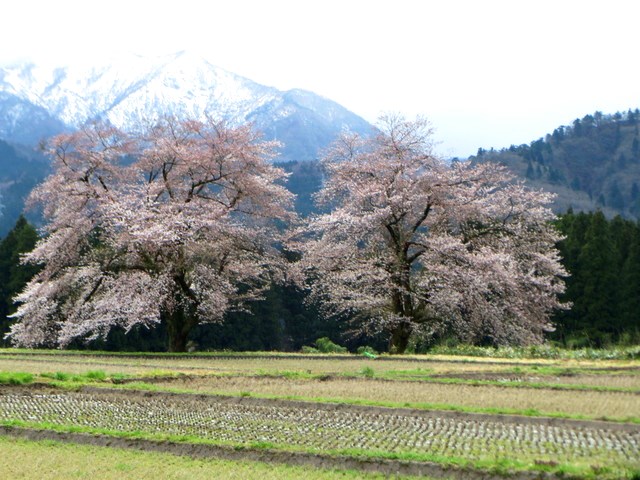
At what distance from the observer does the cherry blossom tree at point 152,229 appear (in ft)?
88.9

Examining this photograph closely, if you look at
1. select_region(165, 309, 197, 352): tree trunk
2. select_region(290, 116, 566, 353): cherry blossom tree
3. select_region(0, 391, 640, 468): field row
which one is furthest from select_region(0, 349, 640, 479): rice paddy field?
select_region(165, 309, 197, 352): tree trunk

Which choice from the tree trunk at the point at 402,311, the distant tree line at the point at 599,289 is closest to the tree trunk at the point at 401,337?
the tree trunk at the point at 402,311

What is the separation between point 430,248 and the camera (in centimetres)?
2709

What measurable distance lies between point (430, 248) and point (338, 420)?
15.8 metres

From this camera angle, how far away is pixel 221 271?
95.5ft

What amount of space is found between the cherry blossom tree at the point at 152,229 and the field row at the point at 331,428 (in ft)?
40.5

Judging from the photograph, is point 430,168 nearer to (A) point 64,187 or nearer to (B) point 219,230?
(B) point 219,230

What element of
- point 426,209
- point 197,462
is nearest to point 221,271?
point 426,209

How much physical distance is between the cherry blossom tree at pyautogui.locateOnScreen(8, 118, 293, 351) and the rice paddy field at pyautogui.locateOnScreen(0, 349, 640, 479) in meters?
7.34

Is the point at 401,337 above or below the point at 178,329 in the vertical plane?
above

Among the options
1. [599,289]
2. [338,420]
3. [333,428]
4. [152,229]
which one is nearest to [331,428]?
[333,428]

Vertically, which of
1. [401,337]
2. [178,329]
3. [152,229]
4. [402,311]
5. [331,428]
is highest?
[152,229]

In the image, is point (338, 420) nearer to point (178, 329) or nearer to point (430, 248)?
point (430, 248)

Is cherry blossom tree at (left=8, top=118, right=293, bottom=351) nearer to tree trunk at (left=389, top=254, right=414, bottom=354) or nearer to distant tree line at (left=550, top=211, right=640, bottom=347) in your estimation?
tree trunk at (left=389, top=254, right=414, bottom=354)
